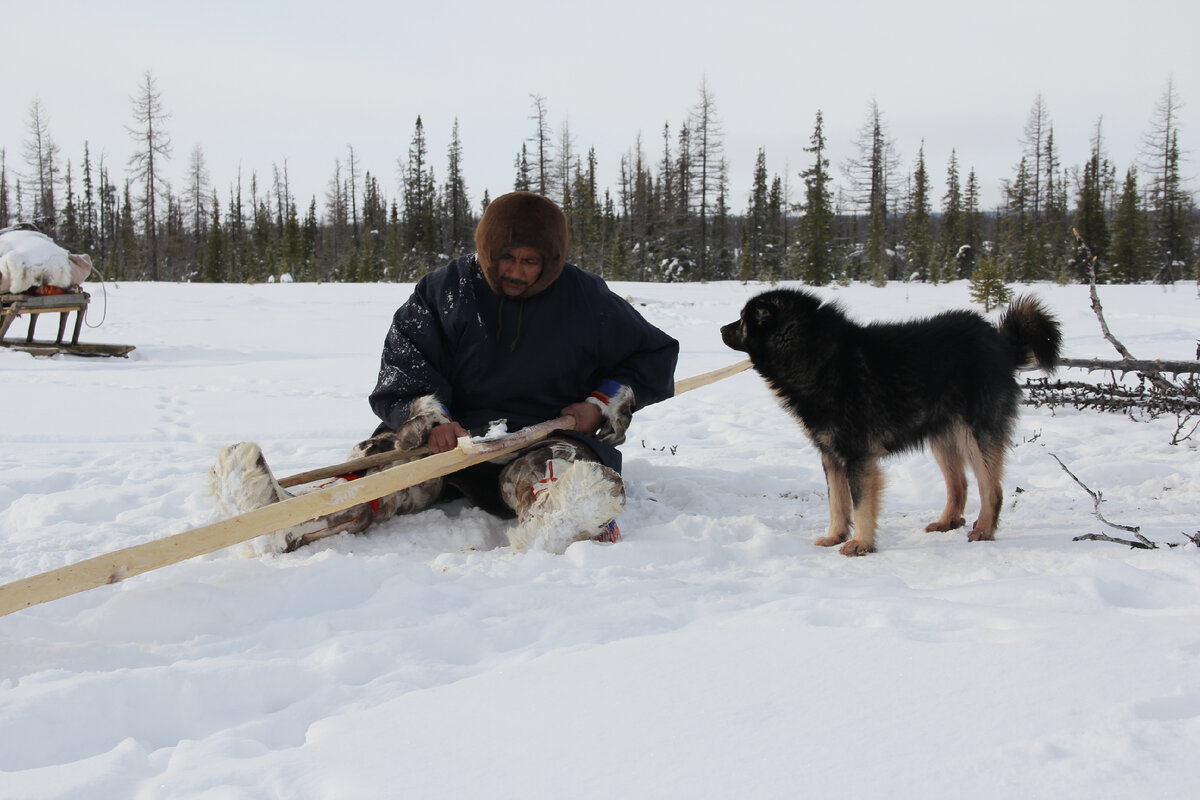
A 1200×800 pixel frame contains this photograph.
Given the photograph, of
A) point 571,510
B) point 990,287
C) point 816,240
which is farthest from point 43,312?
point 816,240

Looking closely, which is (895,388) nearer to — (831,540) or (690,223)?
(831,540)

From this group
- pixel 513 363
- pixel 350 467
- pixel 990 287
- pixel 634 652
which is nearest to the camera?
pixel 634 652

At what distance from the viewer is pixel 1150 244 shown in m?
32.4

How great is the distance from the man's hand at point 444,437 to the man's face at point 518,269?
2.35 ft

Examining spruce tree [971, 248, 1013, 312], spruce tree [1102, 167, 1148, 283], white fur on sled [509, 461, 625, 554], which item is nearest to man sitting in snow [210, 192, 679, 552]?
white fur on sled [509, 461, 625, 554]

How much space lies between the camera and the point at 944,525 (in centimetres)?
349

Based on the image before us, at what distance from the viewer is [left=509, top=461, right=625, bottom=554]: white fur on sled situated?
291cm

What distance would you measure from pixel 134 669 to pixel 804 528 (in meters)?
2.76

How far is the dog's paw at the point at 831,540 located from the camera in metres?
3.28

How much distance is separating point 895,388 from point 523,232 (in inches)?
70.3

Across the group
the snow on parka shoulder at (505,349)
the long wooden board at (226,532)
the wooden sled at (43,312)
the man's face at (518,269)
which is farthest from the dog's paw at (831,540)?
the wooden sled at (43,312)

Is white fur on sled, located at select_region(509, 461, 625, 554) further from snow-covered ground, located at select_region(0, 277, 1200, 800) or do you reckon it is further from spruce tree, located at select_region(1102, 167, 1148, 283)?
spruce tree, located at select_region(1102, 167, 1148, 283)

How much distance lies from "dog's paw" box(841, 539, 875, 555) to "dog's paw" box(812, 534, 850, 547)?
4.9 inches

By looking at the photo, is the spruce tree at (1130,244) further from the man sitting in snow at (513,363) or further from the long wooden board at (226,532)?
the long wooden board at (226,532)
